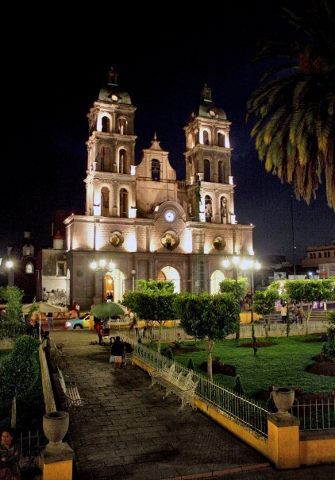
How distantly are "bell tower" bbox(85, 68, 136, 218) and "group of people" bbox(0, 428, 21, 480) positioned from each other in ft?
124

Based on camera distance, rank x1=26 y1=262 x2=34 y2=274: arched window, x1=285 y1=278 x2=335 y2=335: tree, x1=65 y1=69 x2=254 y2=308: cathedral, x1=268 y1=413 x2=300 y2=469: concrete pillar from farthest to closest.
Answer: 1. x1=26 y1=262 x2=34 y2=274: arched window
2. x1=65 y1=69 x2=254 y2=308: cathedral
3. x1=285 y1=278 x2=335 y2=335: tree
4. x1=268 y1=413 x2=300 y2=469: concrete pillar

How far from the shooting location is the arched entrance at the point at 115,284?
45906 mm

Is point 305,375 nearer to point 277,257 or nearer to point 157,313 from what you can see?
point 157,313

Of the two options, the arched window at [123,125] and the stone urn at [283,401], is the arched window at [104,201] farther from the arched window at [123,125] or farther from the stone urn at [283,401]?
the stone urn at [283,401]

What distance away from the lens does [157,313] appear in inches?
856

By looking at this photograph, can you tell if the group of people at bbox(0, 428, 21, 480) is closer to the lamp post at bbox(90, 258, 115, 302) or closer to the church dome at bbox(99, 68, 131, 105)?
the lamp post at bbox(90, 258, 115, 302)

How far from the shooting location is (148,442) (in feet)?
34.4

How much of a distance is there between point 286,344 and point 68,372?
13.5 meters

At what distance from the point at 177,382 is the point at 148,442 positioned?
11.5ft

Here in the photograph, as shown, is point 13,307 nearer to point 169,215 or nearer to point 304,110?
point 304,110

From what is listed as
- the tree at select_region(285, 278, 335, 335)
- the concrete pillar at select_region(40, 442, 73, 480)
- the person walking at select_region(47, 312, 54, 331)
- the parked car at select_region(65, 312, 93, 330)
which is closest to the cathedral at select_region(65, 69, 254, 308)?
the parked car at select_region(65, 312, 93, 330)

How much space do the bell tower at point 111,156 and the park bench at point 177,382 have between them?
104 ft

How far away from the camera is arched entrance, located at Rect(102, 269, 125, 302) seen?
45906 mm

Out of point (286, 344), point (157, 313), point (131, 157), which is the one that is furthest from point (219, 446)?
point (131, 157)
